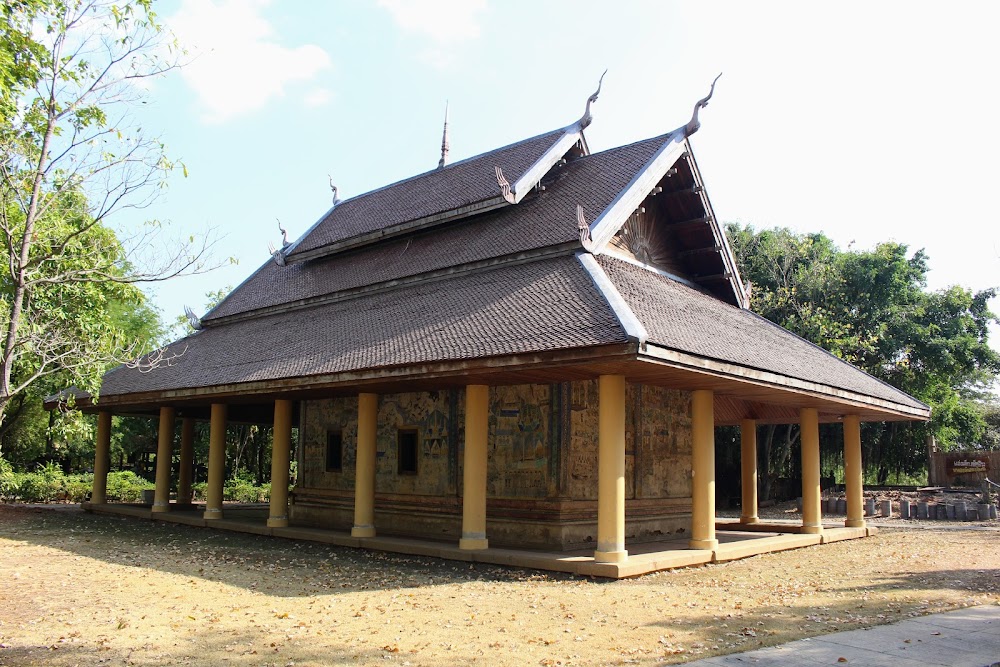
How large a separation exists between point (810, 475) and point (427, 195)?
38.2 feet

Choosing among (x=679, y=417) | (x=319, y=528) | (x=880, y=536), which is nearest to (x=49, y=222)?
(x=319, y=528)

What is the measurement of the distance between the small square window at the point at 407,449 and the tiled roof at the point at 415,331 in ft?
8.16

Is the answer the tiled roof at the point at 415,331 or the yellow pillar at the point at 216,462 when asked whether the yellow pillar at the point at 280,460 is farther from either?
the yellow pillar at the point at 216,462

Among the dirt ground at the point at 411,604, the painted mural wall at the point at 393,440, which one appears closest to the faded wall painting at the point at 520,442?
the painted mural wall at the point at 393,440

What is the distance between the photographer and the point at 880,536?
18.8 m

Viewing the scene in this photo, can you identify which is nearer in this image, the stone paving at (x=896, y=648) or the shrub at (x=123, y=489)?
the stone paving at (x=896, y=648)

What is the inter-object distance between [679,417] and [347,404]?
24.7 feet

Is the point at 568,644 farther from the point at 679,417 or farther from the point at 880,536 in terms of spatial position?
the point at 880,536

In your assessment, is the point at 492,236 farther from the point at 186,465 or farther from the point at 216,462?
the point at 186,465

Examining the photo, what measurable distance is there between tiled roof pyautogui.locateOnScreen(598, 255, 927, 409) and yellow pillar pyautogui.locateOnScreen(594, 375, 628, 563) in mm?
1244

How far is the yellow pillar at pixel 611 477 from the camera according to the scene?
11.7m

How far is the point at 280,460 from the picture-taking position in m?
17.6

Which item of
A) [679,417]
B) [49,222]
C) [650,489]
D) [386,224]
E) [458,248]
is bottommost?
[650,489]

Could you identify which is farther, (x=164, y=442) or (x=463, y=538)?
(x=164, y=442)
